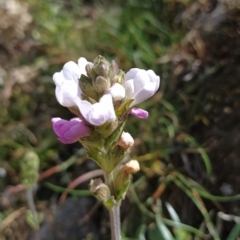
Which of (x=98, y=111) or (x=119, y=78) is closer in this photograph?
(x=98, y=111)

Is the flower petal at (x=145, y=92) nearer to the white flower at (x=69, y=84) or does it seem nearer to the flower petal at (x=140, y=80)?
the flower petal at (x=140, y=80)

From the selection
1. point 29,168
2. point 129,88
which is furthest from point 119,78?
point 29,168

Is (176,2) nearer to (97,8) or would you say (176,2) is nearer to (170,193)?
(97,8)

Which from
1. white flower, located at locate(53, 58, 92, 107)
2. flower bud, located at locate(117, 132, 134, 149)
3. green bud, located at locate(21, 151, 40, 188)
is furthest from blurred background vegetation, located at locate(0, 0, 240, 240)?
white flower, located at locate(53, 58, 92, 107)

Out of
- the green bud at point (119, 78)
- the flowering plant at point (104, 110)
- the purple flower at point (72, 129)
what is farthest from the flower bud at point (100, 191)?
the green bud at point (119, 78)

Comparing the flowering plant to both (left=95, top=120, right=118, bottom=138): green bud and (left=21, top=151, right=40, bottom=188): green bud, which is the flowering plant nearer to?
(left=95, top=120, right=118, bottom=138): green bud

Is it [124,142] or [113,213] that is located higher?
[124,142]

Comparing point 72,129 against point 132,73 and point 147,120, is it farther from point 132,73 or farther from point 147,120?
point 147,120

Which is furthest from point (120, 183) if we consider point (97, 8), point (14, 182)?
point (97, 8)
